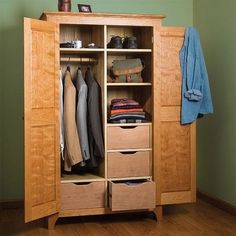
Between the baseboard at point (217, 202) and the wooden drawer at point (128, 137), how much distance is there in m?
0.92

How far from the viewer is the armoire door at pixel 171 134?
364cm

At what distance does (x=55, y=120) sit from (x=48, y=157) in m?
0.29

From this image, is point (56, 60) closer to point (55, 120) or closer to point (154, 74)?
point (55, 120)

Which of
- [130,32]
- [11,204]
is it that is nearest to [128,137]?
[130,32]

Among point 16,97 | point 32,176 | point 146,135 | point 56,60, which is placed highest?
point 56,60

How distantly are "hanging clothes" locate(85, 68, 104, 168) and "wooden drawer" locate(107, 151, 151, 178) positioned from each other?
4.5 inches

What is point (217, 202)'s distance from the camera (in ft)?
13.3

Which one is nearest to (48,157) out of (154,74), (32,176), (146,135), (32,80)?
(32,176)

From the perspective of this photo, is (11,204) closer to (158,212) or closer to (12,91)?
(12,91)

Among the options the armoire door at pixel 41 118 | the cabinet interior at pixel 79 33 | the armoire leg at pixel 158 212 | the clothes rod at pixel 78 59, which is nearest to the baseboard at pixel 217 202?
the armoire leg at pixel 158 212

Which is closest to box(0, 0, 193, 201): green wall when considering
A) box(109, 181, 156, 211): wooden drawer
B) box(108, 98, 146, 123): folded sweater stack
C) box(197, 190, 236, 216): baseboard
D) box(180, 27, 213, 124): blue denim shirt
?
box(108, 98, 146, 123): folded sweater stack

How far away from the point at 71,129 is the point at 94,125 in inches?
7.5

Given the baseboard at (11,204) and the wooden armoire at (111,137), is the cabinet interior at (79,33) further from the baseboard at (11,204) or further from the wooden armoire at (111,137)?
the baseboard at (11,204)

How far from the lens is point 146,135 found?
3639mm
